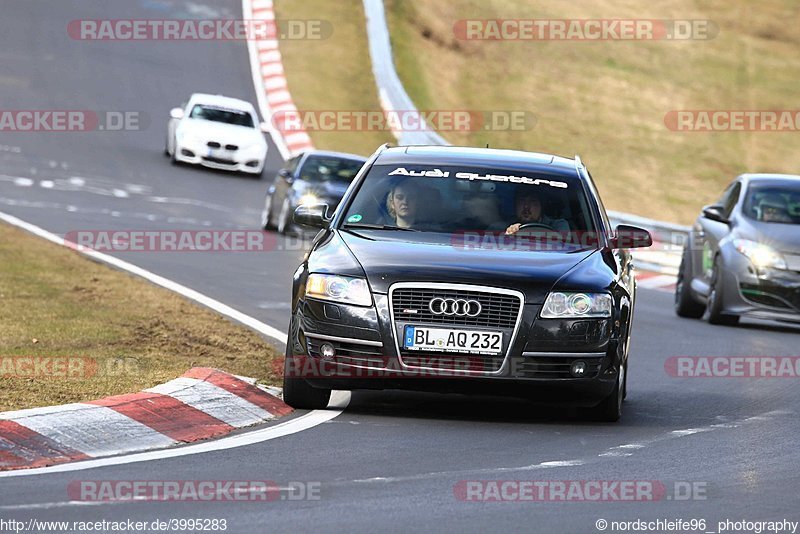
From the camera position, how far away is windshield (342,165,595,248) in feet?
35.1

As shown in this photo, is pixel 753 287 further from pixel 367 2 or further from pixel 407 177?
pixel 367 2

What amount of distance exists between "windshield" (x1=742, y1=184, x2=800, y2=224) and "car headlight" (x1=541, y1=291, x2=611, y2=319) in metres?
8.37

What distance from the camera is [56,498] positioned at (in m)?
7.00

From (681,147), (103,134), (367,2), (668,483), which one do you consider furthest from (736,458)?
(367,2)

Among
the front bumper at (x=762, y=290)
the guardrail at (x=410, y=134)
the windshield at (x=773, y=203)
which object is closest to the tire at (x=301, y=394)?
the front bumper at (x=762, y=290)

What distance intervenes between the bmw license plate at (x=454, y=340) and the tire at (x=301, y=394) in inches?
28.1

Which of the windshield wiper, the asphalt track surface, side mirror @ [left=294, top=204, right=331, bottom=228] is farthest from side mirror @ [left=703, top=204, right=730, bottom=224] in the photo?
the windshield wiper

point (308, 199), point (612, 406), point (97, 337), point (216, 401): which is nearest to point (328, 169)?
point (308, 199)

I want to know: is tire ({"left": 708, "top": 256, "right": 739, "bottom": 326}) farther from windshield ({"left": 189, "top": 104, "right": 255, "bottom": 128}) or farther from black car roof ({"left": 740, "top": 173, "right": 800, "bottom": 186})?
windshield ({"left": 189, "top": 104, "right": 255, "bottom": 128})

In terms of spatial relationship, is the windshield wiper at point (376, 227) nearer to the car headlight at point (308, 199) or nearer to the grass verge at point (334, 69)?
the car headlight at point (308, 199)

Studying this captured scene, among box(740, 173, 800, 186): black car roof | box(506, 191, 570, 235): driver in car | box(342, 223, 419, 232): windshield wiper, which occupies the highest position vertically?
box(506, 191, 570, 235): driver in car

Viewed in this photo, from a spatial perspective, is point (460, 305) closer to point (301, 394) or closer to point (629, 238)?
point (301, 394)

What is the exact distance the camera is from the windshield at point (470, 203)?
1071 centimetres

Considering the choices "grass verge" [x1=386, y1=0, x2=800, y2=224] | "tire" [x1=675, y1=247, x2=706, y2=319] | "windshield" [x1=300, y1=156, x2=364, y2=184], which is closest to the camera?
"tire" [x1=675, y1=247, x2=706, y2=319]
